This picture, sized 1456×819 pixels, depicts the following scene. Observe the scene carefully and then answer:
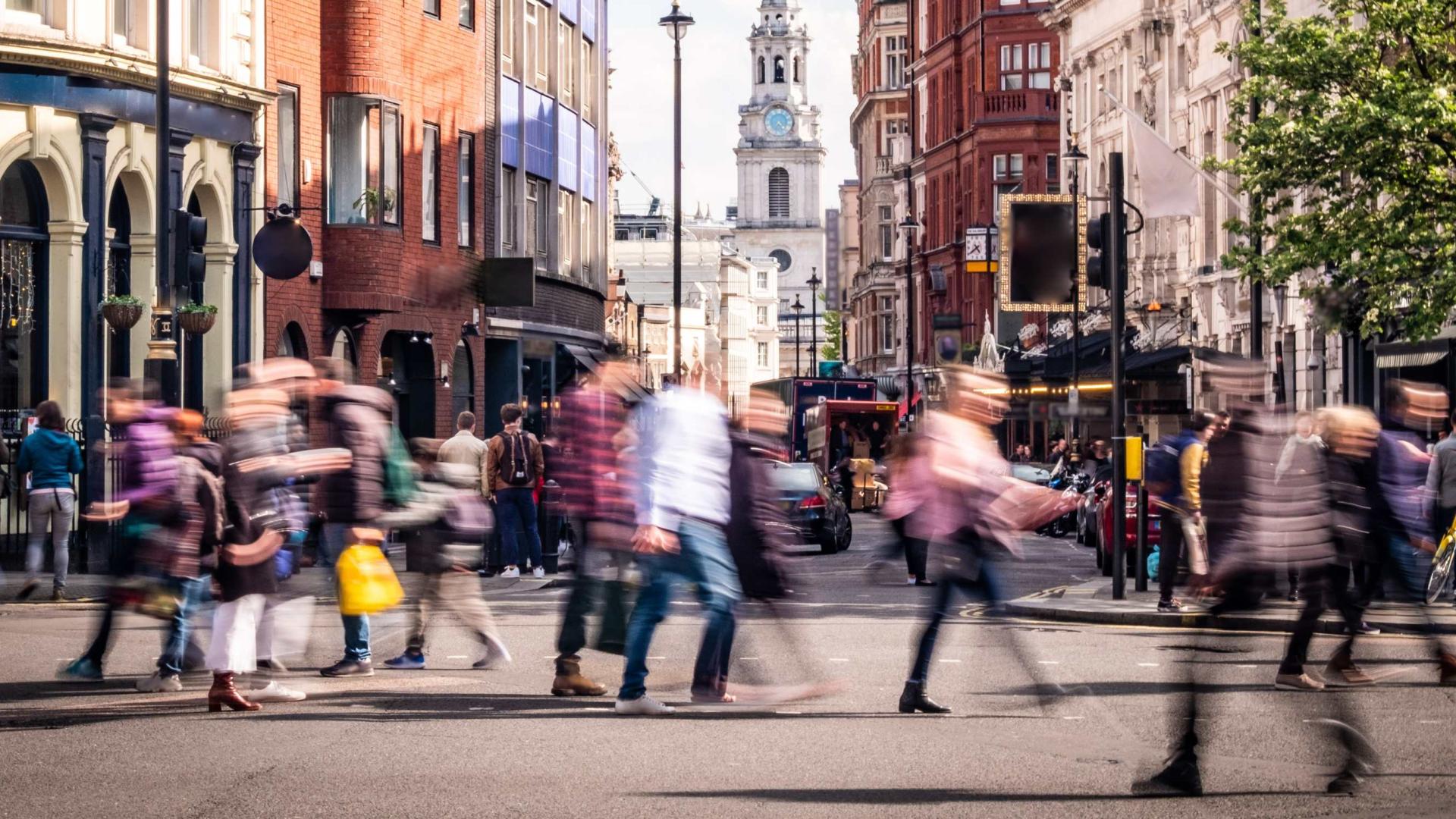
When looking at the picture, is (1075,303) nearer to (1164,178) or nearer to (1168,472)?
(1164,178)

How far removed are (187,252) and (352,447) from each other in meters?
11.7

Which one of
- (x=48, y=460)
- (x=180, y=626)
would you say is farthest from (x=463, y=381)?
(x=180, y=626)

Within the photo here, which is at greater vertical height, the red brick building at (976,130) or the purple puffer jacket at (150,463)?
the red brick building at (976,130)

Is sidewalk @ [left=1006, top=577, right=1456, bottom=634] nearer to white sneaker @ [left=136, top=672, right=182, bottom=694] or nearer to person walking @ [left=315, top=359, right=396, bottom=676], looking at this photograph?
person walking @ [left=315, top=359, right=396, bottom=676]

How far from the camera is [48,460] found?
20.8m

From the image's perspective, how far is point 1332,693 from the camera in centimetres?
986

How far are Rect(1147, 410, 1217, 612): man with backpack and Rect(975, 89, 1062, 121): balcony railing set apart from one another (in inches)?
2820

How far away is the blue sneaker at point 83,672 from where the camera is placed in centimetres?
1362

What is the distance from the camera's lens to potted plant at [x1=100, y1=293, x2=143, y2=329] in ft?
81.4

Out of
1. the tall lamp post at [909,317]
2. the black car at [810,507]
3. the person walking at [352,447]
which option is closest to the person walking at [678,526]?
the person walking at [352,447]

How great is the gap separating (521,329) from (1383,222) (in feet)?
60.1

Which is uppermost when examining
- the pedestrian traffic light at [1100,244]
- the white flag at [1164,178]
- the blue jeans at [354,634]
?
the white flag at [1164,178]

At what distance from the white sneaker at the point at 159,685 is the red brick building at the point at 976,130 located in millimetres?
72868

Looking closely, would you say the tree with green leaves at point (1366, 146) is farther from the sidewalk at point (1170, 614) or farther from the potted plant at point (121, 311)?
the potted plant at point (121, 311)
